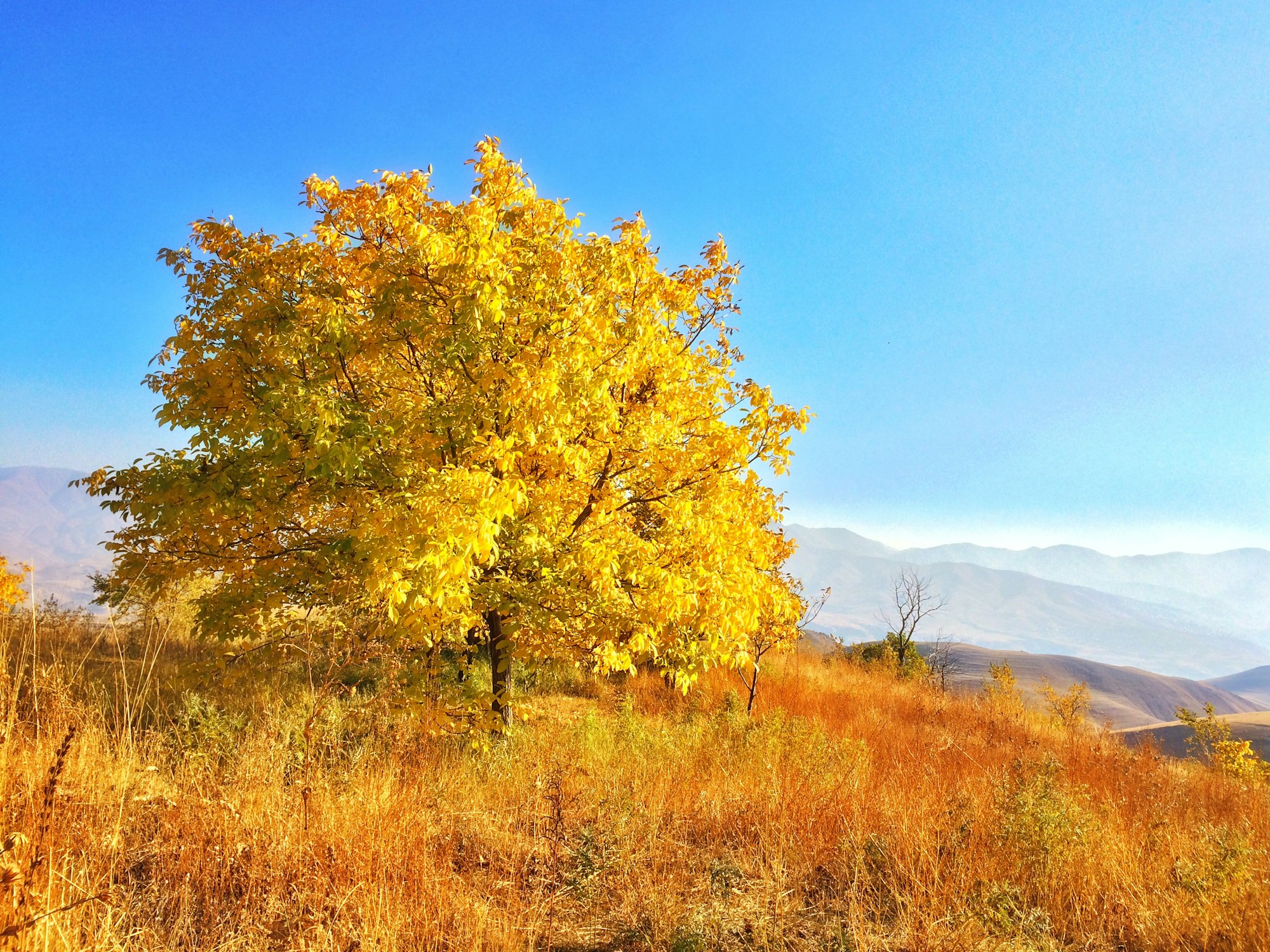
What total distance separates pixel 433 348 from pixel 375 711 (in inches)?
173

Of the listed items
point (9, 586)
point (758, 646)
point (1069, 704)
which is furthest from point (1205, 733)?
point (9, 586)

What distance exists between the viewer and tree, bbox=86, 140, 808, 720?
5.38 metres

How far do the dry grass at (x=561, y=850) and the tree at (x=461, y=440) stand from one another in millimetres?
1232

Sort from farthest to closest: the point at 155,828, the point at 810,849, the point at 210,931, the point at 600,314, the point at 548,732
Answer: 1. the point at 548,732
2. the point at 600,314
3. the point at 810,849
4. the point at 155,828
5. the point at 210,931

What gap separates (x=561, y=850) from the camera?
4578mm

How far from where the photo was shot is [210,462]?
5.73 m

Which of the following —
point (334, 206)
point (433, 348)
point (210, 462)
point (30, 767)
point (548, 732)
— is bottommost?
point (548, 732)

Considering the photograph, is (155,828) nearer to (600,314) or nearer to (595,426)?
(595,426)

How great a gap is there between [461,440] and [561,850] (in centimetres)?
390

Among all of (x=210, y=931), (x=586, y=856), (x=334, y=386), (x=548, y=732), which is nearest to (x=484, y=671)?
(x=548, y=732)

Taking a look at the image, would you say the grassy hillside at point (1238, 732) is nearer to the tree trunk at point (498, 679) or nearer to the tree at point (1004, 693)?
the tree at point (1004, 693)

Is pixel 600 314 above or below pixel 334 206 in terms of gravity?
below

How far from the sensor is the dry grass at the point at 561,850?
347 cm

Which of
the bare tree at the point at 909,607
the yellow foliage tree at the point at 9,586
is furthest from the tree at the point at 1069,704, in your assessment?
the yellow foliage tree at the point at 9,586
